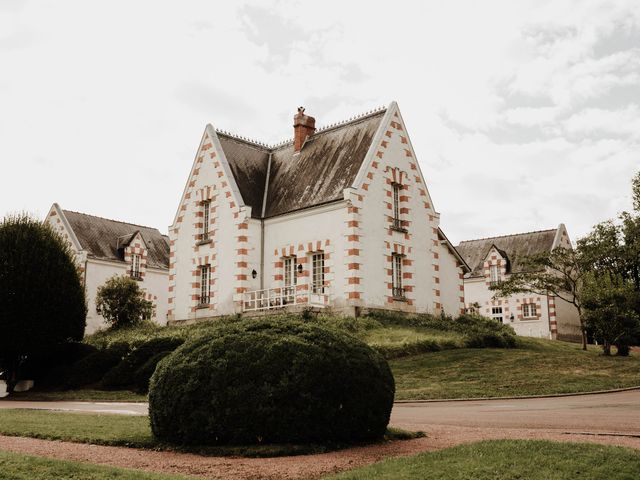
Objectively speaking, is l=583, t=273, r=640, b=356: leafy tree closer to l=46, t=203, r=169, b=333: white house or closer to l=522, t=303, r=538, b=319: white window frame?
l=522, t=303, r=538, b=319: white window frame

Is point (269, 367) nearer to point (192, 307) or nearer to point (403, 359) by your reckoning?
point (403, 359)

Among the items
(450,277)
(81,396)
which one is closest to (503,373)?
(81,396)

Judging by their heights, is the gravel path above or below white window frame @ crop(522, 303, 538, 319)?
below

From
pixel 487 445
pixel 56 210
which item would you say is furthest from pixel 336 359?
pixel 56 210

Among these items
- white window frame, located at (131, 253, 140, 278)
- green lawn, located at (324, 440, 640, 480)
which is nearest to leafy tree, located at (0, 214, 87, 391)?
green lawn, located at (324, 440, 640, 480)

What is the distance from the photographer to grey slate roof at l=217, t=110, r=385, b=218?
31.2 meters

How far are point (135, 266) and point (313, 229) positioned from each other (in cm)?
2049

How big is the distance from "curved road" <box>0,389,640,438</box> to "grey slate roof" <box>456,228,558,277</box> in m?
33.9

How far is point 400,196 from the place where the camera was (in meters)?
32.2

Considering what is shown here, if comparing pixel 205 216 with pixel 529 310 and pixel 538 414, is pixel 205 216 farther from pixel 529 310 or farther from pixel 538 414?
pixel 529 310

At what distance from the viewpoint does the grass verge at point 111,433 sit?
9.19m

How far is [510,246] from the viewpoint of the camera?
171 ft

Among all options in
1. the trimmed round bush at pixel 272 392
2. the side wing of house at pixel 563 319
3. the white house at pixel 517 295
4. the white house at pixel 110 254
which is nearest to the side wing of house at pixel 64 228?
the white house at pixel 110 254

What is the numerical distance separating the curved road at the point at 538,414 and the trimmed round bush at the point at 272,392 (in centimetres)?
207
